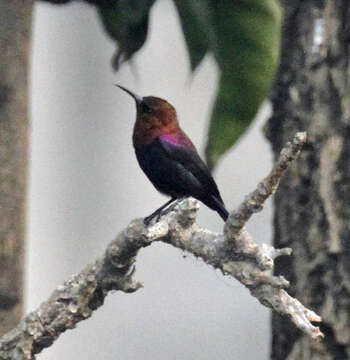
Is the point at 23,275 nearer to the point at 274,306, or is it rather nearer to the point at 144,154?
the point at 144,154

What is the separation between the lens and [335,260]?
2.47m

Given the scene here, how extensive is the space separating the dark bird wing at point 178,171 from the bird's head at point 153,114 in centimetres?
3

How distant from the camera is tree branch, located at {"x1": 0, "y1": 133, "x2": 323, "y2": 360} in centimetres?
148

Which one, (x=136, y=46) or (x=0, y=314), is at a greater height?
(x=136, y=46)

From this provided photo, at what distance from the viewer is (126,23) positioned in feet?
7.84

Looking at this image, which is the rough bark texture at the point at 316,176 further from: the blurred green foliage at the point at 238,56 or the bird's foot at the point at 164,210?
the blurred green foliage at the point at 238,56

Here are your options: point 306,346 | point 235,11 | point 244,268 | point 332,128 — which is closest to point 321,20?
point 332,128

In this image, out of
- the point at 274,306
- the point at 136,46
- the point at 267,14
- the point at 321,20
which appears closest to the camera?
Answer: the point at 274,306

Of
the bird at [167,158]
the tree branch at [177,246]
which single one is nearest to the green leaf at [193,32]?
the bird at [167,158]

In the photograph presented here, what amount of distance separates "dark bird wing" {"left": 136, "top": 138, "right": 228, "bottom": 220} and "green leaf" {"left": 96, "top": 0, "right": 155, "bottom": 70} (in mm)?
221

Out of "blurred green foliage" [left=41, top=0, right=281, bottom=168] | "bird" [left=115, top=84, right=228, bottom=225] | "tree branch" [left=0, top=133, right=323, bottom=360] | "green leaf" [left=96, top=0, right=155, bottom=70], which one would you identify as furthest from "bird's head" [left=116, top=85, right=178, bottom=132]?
"tree branch" [left=0, top=133, right=323, bottom=360]

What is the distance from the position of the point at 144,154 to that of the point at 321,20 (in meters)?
0.54

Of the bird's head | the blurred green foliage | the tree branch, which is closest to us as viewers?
the tree branch

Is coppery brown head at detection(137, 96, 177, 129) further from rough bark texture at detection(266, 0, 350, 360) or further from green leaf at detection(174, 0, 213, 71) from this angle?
rough bark texture at detection(266, 0, 350, 360)
